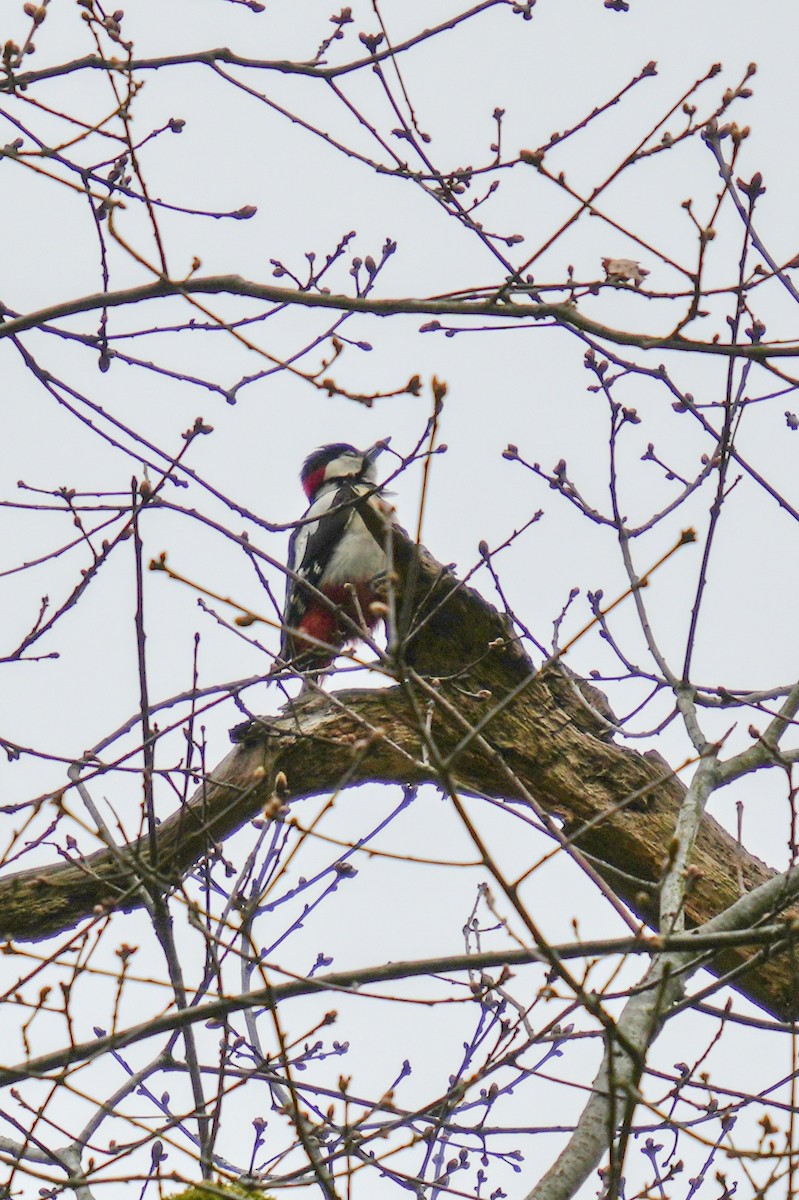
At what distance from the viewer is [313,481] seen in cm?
909

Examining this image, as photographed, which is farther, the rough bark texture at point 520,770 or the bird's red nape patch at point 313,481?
the bird's red nape patch at point 313,481

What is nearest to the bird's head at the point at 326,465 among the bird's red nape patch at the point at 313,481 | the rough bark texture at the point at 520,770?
the bird's red nape patch at the point at 313,481

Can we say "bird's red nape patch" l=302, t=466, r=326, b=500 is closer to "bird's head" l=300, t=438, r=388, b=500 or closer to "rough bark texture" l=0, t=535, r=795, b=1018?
"bird's head" l=300, t=438, r=388, b=500

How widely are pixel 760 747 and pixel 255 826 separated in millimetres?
1694

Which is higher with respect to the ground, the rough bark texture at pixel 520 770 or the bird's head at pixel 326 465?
the bird's head at pixel 326 465

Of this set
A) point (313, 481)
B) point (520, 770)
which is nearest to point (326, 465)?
point (313, 481)

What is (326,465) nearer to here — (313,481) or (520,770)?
(313,481)

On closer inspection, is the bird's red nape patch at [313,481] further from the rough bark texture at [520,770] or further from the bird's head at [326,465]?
the rough bark texture at [520,770]

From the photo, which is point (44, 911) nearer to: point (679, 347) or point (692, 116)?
point (679, 347)

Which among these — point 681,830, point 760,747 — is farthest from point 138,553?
point 760,747

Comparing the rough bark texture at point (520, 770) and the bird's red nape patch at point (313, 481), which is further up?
the bird's red nape patch at point (313, 481)

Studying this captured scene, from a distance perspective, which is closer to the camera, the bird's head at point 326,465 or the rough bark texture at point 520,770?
the rough bark texture at point 520,770

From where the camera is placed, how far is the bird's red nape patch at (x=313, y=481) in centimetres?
902

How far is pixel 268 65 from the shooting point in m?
3.45
